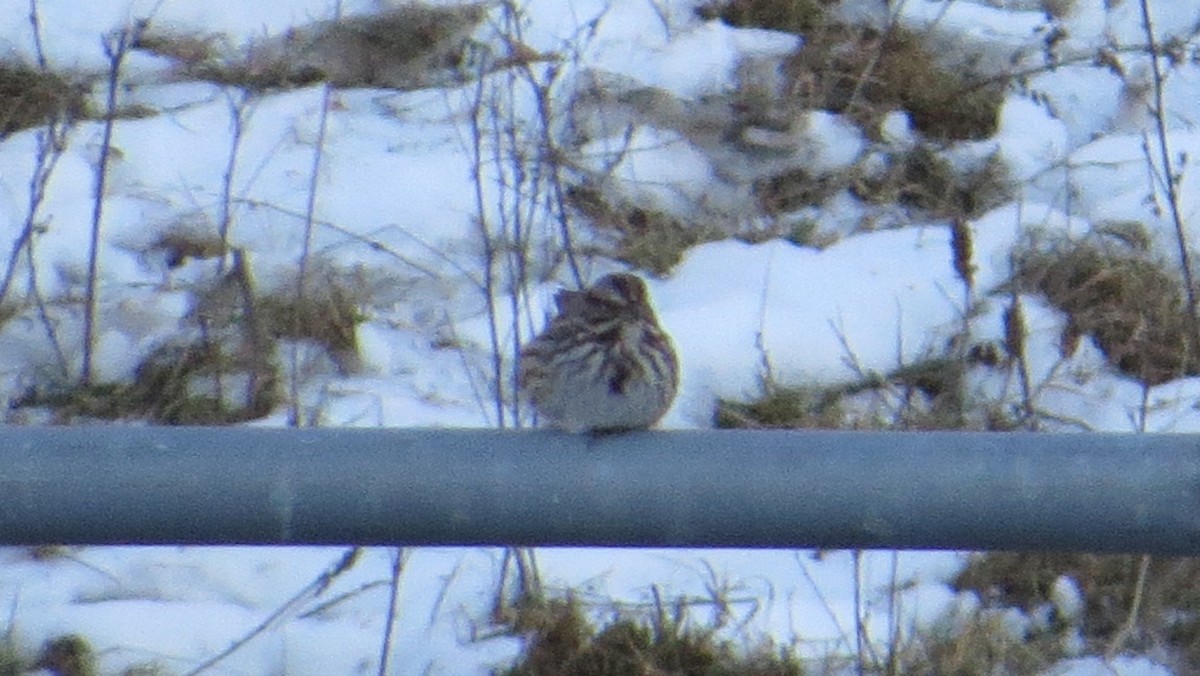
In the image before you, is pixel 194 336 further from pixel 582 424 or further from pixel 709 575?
pixel 582 424

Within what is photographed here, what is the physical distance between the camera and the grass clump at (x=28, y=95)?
5.36 m

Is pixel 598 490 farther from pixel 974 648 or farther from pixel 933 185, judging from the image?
pixel 933 185

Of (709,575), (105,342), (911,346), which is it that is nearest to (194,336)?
(105,342)

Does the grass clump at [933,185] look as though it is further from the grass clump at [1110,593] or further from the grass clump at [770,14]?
the grass clump at [1110,593]

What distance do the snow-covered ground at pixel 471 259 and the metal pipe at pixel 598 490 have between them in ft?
7.34

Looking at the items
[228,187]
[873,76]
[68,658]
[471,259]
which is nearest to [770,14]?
[873,76]

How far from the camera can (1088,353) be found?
191 inches

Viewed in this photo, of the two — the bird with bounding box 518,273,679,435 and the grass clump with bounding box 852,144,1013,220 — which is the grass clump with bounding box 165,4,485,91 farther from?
the bird with bounding box 518,273,679,435

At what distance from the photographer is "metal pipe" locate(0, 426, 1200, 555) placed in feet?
5.06

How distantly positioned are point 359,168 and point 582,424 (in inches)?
114

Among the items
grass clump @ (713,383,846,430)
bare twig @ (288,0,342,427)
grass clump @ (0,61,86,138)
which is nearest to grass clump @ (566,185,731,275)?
grass clump @ (713,383,846,430)

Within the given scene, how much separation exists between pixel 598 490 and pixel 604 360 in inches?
56.2

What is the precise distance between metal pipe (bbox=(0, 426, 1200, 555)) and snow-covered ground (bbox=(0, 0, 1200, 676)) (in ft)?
7.34

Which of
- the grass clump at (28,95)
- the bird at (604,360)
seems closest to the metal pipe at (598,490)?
the bird at (604,360)
